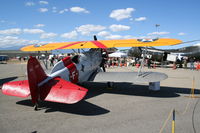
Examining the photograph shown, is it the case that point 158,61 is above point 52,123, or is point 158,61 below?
above

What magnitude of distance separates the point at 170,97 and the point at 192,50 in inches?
893

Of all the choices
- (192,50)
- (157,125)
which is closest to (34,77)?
(157,125)

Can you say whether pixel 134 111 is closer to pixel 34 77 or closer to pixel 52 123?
pixel 52 123

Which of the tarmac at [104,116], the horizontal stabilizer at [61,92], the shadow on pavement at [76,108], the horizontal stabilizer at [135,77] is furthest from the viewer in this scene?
the horizontal stabilizer at [135,77]

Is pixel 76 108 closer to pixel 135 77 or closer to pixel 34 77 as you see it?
pixel 34 77

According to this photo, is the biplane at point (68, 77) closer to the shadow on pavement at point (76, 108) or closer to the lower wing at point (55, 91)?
the lower wing at point (55, 91)

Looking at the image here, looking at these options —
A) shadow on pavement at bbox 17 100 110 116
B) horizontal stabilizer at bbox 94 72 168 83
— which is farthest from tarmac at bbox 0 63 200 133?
horizontal stabilizer at bbox 94 72 168 83

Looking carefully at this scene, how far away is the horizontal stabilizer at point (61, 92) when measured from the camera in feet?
13.6

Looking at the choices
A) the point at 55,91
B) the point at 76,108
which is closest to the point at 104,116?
the point at 76,108

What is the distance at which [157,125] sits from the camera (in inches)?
157

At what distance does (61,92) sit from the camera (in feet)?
14.6

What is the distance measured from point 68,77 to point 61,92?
1794mm

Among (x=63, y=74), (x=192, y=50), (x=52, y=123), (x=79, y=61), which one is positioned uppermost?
(x=192, y=50)

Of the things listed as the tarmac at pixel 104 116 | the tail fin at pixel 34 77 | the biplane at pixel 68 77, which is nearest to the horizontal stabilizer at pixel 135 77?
the biplane at pixel 68 77
